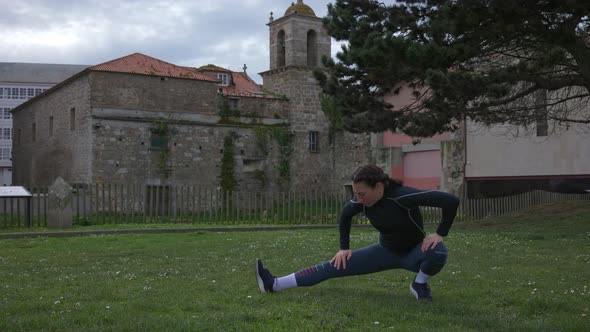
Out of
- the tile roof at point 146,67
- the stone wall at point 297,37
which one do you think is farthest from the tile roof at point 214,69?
the tile roof at point 146,67

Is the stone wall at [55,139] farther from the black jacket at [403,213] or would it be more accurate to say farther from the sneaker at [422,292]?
the sneaker at [422,292]

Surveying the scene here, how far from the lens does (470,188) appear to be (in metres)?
29.6

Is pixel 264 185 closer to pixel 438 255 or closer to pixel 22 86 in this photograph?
pixel 438 255

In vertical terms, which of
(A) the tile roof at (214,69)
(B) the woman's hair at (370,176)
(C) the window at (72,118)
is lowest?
(B) the woman's hair at (370,176)

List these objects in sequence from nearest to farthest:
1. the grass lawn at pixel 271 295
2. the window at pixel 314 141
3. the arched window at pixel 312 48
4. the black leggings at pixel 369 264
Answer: the grass lawn at pixel 271 295
the black leggings at pixel 369 264
the window at pixel 314 141
the arched window at pixel 312 48

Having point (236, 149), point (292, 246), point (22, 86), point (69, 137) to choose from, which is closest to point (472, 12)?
point (292, 246)

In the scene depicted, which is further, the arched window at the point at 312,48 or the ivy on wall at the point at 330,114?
the arched window at the point at 312,48

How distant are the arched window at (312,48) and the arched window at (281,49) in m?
1.59

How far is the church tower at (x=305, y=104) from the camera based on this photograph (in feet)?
125

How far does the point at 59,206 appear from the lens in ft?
59.7

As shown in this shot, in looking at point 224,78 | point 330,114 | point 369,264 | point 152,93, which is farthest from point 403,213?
point 224,78

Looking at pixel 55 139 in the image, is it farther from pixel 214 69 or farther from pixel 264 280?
pixel 264 280

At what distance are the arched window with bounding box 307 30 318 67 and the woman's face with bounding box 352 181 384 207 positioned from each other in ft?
112

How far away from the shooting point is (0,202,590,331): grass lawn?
16.0ft
